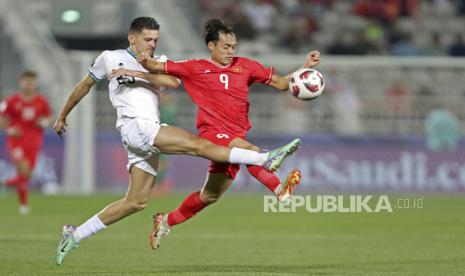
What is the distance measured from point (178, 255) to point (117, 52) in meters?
2.40

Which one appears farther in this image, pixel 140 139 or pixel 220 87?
pixel 220 87

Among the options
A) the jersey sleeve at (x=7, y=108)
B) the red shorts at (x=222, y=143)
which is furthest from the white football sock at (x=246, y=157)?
the jersey sleeve at (x=7, y=108)

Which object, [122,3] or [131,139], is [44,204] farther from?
[131,139]

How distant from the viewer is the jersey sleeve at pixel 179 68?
34.0 feet

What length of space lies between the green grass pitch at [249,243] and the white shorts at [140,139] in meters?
0.97

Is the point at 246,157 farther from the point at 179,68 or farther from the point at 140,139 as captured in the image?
the point at 179,68

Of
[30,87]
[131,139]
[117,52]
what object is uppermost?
[30,87]

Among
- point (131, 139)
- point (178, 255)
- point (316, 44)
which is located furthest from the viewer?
point (316, 44)

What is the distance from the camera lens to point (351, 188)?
2300cm

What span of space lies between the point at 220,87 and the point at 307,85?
2.77 feet

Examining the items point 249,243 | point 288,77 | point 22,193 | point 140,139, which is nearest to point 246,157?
point 140,139

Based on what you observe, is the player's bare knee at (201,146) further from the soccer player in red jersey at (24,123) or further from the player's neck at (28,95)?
the player's neck at (28,95)

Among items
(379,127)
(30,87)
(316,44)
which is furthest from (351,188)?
(30,87)

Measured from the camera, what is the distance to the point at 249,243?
13.2 metres
